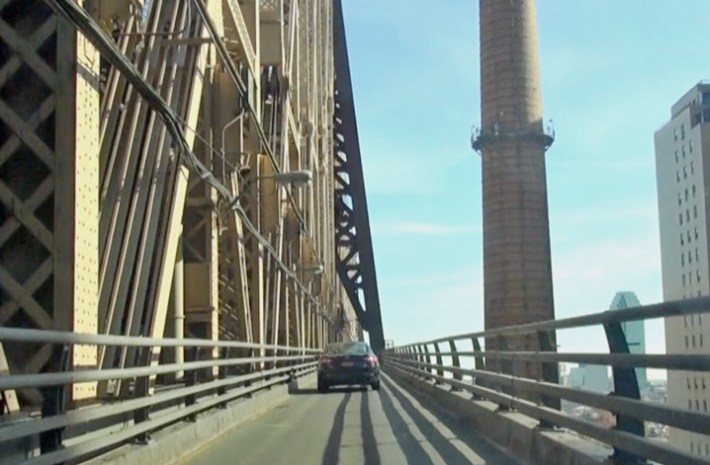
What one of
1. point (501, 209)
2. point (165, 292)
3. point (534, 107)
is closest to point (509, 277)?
point (501, 209)

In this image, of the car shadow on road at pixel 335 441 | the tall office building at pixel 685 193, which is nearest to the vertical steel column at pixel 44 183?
the car shadow on road at pixel 335 441

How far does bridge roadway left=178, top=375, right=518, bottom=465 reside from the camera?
9273 mm

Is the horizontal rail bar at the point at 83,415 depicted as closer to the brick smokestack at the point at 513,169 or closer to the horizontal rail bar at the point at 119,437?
the horizontal rail bar at the point at 119,437

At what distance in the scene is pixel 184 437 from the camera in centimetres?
998

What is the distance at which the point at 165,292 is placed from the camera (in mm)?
12234

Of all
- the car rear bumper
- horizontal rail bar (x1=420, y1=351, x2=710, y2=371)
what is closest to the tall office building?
horizontal rail bar (x1=420, y1=351, x2=710, y2=371)

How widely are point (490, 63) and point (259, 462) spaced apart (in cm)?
5314

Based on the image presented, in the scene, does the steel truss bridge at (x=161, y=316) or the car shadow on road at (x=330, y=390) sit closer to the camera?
the steel truss bridge at (x=161, y=316)

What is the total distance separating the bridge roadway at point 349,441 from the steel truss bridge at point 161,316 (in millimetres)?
47

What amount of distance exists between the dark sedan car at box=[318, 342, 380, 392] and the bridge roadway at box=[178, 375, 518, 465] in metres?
8.44

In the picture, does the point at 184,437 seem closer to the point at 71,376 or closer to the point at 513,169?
the point at 71,376

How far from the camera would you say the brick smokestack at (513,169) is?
55.3 m

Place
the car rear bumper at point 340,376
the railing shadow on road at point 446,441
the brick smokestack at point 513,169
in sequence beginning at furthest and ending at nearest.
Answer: the brick smokestack at point 513,169
the car rear bumper at point 340,376
the railing shadow on road at point 446,441

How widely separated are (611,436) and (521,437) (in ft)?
9.62
